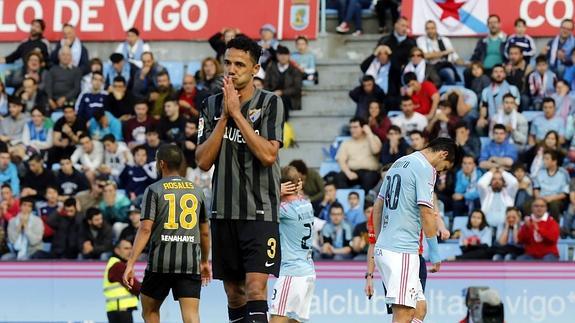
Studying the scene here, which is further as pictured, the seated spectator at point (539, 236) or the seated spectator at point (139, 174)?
the seated spectator at point (139, 174)

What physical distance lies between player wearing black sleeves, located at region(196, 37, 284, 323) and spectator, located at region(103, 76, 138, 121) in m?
12.3

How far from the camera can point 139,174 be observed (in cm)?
1969

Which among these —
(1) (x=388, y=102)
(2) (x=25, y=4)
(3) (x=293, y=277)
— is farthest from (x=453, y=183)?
(2) (x=25, y=4)

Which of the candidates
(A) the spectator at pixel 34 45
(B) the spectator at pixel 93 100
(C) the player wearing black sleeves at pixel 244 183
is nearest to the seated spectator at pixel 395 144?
(B) the spectator at pixel 93 100

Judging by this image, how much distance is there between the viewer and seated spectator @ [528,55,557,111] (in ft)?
66.1

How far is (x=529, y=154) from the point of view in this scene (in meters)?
19.0

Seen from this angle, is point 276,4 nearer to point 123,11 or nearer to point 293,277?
point 123,11

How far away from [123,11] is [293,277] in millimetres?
11739

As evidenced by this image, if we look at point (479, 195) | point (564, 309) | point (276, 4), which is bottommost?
point (564, 309)

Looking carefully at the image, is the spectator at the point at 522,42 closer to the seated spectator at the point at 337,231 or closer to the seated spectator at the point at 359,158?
the seated spectator at the point at 359,158

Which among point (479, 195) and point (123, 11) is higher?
point (123, 11)

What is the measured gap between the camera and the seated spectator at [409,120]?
19669 millimetres

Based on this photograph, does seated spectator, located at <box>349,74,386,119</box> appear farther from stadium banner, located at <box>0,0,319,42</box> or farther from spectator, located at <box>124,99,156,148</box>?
spectator, located at <box>124,99,156,148</box>

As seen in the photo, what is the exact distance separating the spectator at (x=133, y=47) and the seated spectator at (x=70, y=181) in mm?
3198
